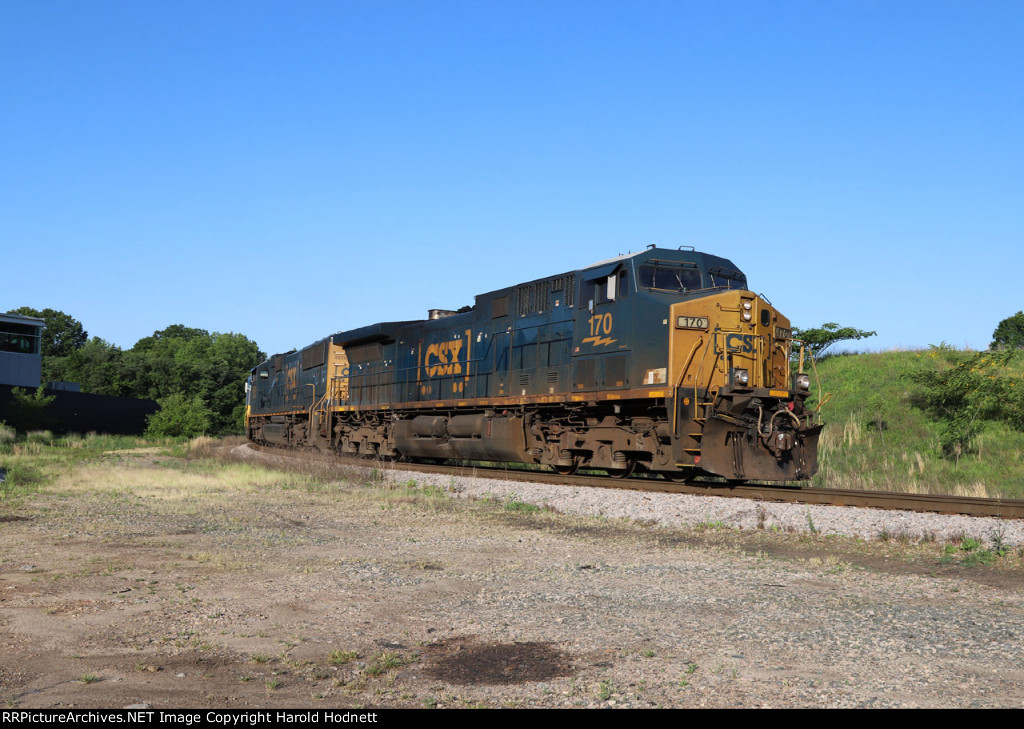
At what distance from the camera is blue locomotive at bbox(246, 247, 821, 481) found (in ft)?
43.4

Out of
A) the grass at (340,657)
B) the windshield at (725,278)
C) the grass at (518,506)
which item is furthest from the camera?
the windshield at (725,278)

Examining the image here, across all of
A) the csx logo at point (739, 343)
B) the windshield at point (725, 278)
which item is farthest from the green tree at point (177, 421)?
the csx logo at point (739, 343)

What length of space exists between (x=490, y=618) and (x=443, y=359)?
1471 cm

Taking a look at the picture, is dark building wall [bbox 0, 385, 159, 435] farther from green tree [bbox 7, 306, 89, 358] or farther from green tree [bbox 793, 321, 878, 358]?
green tree [bbox 7, 306, 89, 358]

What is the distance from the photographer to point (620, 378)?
14758 millimetres

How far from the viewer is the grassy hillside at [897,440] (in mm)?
18656

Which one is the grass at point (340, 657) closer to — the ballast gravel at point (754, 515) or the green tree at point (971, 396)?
the ballast gravel at point (754, 515)

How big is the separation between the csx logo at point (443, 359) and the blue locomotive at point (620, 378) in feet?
0.17

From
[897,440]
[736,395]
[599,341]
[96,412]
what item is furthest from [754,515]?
[96,412]

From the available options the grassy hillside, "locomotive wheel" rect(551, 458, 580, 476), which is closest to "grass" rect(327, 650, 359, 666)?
"locomotive wheel" rect(551, 458, 580, 476)

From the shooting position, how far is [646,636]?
5848 millimetres

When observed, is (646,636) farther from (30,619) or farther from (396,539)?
(396,539)

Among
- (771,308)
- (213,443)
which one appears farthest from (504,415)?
(213,443)

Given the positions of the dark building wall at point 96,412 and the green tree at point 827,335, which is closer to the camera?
the green tree at point 827,335
